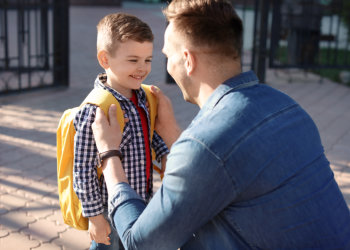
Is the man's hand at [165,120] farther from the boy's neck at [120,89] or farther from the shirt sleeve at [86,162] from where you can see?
the shirt sleeve at [86,162]

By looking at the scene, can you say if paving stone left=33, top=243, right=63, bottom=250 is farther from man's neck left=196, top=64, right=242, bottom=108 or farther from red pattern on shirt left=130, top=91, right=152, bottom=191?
man's neck left=196, top=64, right=242, bottom=108

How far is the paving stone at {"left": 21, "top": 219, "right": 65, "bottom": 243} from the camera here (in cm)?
340

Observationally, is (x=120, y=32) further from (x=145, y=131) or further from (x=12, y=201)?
(x=12, y=201)

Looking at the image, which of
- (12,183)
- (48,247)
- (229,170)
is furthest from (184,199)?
(12,183)

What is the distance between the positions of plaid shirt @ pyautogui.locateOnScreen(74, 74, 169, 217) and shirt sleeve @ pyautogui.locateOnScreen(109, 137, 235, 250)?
47cm

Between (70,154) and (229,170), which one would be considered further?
(70,154)

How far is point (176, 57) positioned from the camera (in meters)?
1.77

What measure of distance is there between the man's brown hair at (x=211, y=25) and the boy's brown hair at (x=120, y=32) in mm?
463

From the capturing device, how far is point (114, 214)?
1.77m

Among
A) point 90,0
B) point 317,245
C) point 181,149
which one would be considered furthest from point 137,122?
point 90,0

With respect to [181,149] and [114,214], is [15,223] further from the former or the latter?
[181,149]

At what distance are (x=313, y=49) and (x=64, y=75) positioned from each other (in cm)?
487

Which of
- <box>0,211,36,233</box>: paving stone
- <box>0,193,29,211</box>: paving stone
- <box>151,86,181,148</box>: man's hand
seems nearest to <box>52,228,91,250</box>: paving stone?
<box>0,211,36,233</box>: paving stone

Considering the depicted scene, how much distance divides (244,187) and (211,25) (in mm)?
537
